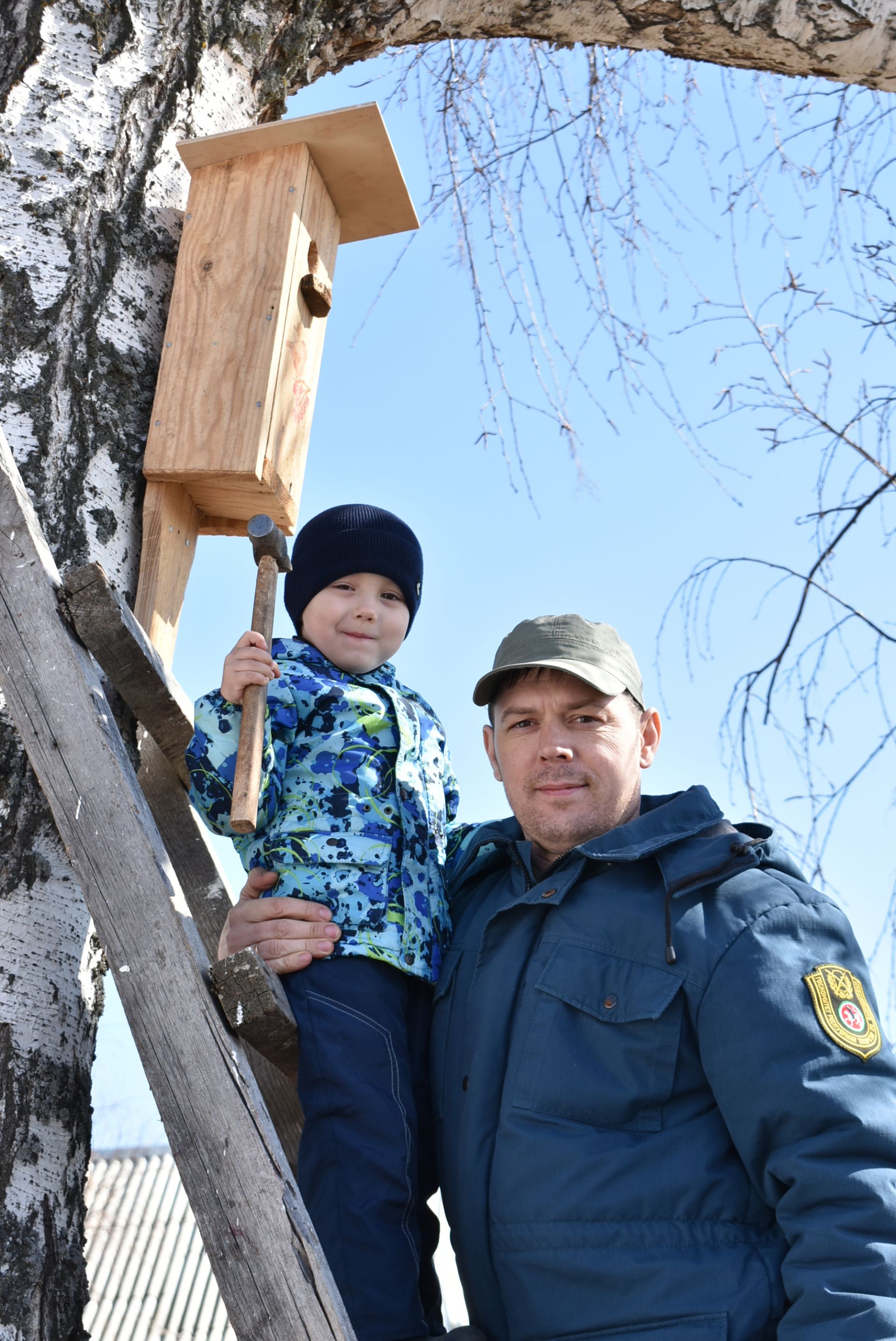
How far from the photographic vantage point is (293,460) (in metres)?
2.24

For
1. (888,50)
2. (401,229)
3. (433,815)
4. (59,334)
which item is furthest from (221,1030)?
(888,50)

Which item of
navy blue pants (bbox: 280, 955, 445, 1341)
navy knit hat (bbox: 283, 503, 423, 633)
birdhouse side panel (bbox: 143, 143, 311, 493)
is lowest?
navy blue pants (bbox: 280, 955, 445, 1341)

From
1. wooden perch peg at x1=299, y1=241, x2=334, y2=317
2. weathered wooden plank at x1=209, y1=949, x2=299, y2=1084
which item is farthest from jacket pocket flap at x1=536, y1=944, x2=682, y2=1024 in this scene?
wooden perch peg at x1=299, y1=241, x2=334, y2=317

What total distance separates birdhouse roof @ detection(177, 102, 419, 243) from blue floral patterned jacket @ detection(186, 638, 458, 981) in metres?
0.92

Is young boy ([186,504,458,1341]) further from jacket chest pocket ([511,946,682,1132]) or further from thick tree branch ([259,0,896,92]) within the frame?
thick tree branch ([259,0,896,92])

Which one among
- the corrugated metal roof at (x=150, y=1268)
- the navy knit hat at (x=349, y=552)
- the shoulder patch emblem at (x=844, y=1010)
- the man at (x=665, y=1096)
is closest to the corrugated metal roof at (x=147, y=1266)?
the corrugated metal roof at (x=150, y=1268)

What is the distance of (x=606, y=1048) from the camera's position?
5.42ft

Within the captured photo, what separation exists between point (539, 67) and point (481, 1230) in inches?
120

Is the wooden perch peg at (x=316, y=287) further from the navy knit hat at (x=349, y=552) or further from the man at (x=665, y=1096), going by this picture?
the man at (x=665, y=1096)

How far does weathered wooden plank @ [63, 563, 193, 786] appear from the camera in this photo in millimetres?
1700

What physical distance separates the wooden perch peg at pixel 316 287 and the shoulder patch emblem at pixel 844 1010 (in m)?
1.51

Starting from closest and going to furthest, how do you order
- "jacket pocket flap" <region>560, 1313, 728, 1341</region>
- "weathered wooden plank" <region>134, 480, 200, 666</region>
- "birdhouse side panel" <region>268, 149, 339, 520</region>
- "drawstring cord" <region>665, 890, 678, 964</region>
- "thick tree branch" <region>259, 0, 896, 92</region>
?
"jacket pocket flap" <region>560, 1313, 728, 1341</region>, "drawstring cord" <region>665, 890, 678, 964</region>, "weathered wooden plank" <region>134, 480, 200, 666</region>, "birdhouse side panel" <region>268, 149, 339, 520</region>, "thick tree branch" <region>259, 0, 896, 92</region>

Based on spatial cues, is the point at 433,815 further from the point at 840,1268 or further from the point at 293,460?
the point at 840,1268

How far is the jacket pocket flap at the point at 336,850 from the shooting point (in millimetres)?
1921
